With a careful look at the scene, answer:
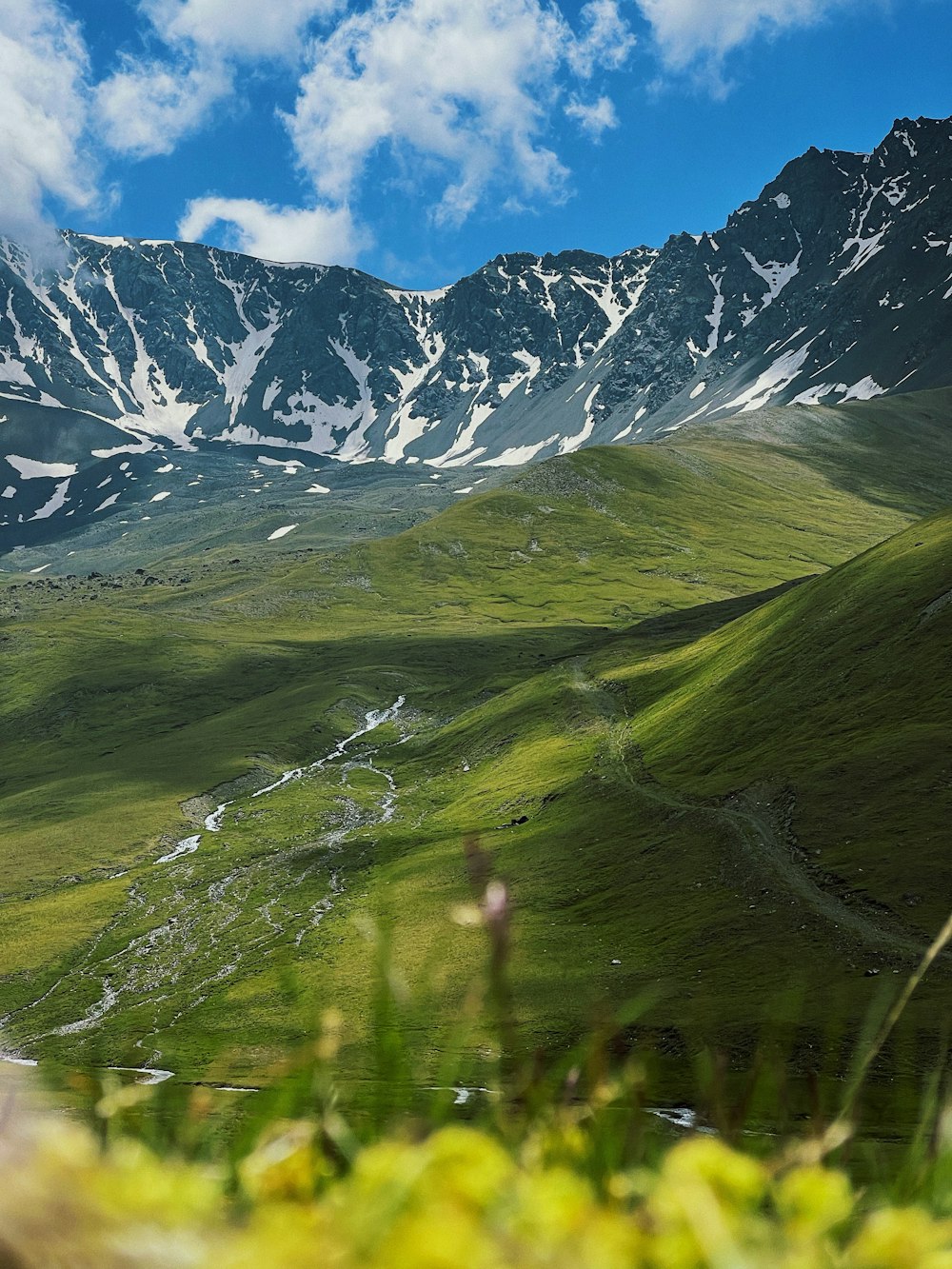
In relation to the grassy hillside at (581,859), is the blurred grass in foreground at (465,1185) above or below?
above

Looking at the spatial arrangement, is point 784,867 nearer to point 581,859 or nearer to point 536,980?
point 536,980

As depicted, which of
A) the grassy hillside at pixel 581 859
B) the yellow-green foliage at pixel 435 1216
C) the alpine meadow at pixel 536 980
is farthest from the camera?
the grassy hillside at pixel 581 859

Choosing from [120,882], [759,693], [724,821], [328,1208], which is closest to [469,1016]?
[328,1208]

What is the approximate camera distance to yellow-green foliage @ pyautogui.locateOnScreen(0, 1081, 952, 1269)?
181 cm

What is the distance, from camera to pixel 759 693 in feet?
464

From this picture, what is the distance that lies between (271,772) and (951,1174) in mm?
197296

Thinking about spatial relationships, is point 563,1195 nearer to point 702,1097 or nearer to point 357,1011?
point 702,1097

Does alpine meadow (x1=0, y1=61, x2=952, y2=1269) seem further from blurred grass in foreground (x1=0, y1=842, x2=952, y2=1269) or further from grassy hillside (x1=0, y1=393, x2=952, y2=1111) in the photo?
grassy hillside (x1=0, y1=393, x2=952, y2=1111)

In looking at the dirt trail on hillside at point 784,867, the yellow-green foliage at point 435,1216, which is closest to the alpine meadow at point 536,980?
the yellow-green foliage at point 435,1216

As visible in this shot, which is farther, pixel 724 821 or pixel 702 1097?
pixel 724 821

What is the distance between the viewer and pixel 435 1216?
6.31 feet

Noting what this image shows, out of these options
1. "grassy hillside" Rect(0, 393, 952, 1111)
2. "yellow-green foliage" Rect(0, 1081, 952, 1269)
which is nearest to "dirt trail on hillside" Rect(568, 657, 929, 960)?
"grassy hillside" Rect(0, 393, 952, 1111)

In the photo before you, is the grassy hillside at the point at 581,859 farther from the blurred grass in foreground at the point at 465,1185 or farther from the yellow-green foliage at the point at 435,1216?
the yellow-green foliage at the point at 435,1216

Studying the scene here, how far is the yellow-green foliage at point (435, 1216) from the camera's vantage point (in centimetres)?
181
